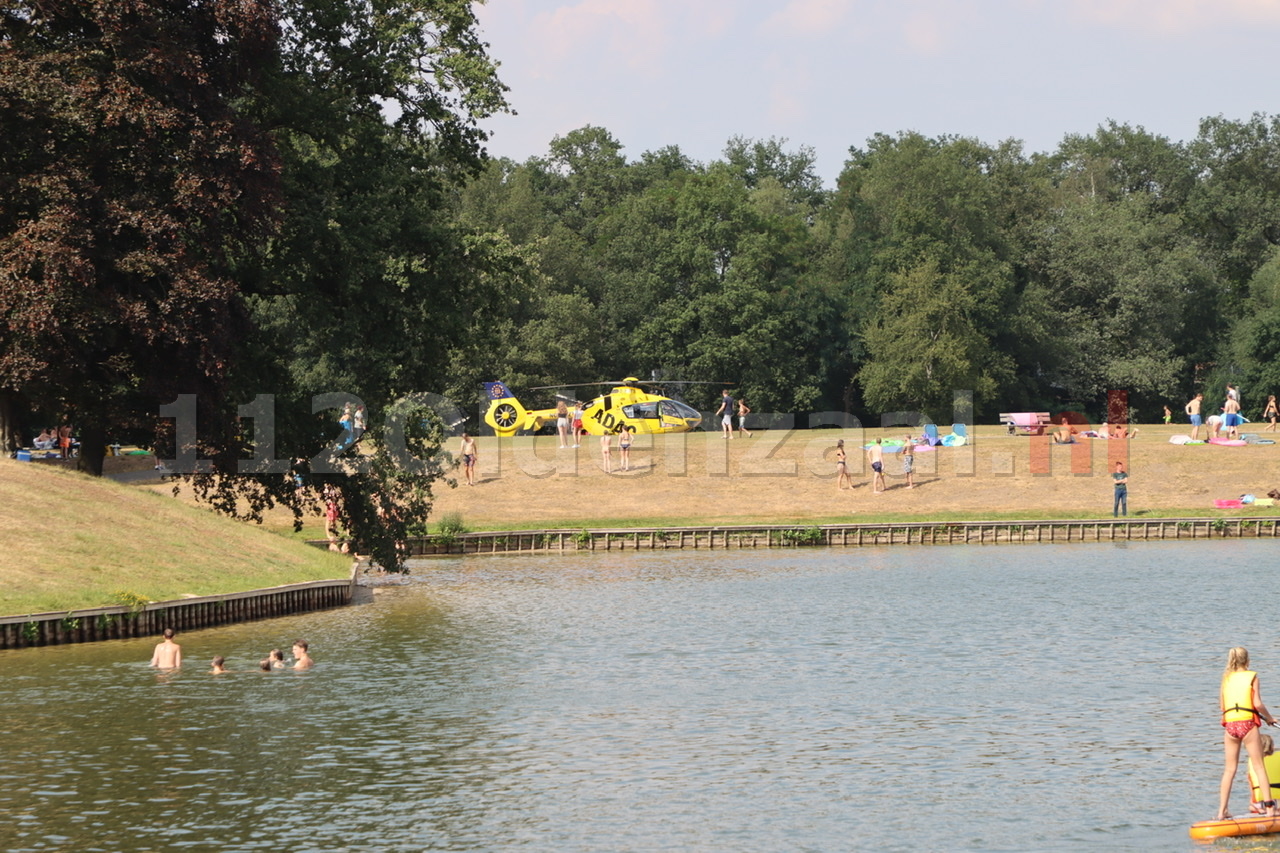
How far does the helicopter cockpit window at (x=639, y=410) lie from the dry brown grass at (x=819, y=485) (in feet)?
15.6

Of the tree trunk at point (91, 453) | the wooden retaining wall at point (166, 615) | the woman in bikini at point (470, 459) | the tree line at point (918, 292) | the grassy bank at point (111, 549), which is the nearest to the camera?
the wooden retaining wall at point (166, 615)

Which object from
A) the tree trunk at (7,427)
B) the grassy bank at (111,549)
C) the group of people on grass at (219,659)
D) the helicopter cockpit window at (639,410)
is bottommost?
the group of people on grass at (219,659)

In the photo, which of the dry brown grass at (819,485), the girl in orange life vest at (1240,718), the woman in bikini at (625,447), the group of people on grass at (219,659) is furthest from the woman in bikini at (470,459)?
the girl in orange life vest at (1240,718)

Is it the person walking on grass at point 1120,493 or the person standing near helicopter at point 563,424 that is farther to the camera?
the person standing near helicopter at point 563,424

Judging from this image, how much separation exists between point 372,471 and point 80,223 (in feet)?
34.0

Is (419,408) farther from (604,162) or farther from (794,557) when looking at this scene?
(604,162)

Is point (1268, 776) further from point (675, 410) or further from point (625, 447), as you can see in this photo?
point (675, 410)

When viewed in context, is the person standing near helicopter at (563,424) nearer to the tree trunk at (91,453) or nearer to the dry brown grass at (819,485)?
the dry brown grass at (819,485)

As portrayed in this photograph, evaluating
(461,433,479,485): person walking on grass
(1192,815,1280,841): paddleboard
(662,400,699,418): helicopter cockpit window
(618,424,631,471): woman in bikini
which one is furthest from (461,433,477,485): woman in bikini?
(1192,815,1280,841): paddleboard

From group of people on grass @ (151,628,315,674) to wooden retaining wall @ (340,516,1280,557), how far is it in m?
22.2

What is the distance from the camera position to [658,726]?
896 inches

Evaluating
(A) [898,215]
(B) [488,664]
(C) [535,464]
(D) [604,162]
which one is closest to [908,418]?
(A) [898,215]

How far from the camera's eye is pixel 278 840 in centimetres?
1670

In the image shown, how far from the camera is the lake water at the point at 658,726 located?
57.0 ft
